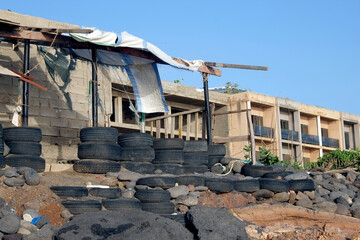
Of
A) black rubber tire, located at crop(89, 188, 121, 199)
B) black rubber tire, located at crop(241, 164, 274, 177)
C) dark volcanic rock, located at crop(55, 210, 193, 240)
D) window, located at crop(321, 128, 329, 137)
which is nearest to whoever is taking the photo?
dark volcanic rock, located at crop(55, 210, 193, 240)

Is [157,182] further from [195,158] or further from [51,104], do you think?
[51,104]

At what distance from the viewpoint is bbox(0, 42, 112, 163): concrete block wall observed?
14320mm

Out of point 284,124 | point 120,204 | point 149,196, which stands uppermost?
point 284,124

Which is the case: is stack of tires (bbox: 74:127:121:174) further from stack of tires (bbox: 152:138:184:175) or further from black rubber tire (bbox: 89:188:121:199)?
black rubber tire (bbox: 89:188:121:199)

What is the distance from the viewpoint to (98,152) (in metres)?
11.4

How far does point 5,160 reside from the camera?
33.5ft

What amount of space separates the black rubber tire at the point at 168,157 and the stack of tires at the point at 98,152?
1232 mm

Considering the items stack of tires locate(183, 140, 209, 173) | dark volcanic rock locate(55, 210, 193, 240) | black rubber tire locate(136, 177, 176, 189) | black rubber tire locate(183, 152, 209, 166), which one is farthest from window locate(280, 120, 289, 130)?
dark volcanic rock locate(55, 210, 193, 240)

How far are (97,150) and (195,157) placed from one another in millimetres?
2971

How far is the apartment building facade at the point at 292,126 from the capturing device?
31.8m

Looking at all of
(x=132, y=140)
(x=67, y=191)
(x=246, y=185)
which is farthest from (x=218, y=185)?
(x=67, y=191)

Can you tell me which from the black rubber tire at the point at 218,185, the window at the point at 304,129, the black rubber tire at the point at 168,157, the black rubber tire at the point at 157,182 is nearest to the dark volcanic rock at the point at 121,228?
the black rubber tire at the point at 157,182

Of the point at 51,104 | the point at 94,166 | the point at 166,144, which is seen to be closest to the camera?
the point at 94,166

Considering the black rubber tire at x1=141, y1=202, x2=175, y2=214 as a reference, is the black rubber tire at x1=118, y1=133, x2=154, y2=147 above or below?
above
